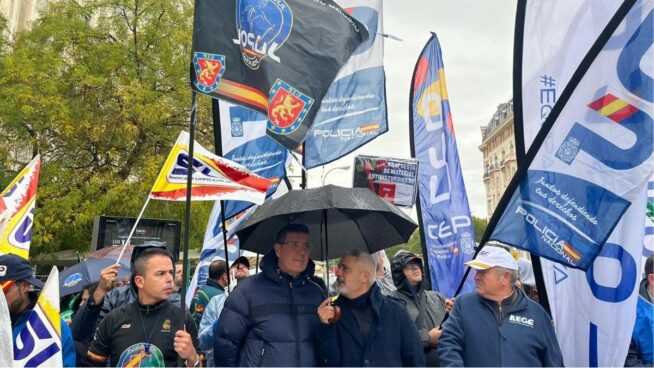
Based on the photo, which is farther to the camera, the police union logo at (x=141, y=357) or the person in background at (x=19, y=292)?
the police union logo at (x=141, y=357)

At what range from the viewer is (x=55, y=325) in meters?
2.57

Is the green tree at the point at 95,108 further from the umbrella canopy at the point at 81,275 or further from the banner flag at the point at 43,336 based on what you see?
the banner flag at the point at 43,336

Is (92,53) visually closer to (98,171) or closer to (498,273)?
(98,171)

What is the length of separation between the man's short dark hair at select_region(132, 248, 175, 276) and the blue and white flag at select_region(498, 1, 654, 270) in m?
2.21

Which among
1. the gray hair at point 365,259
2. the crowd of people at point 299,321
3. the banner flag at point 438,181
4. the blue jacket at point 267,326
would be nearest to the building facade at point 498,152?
the banner flag at point 438,181

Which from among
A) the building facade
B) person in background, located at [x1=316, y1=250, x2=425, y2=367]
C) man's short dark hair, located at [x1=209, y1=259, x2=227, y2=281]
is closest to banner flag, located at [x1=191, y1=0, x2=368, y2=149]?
person in background, located at [x1=316, y1=250, x2=425, y2=367]

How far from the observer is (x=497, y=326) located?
3.81 metres

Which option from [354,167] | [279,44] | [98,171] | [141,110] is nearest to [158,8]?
[141,110]

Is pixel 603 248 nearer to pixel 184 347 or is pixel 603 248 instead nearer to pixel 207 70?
pixel 184 347

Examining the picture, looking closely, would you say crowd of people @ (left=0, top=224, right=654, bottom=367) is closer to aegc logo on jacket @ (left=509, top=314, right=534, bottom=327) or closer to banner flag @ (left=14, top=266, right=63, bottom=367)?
aegc logo on jacket @ (left=509, top=314, right=534, bottom=327)

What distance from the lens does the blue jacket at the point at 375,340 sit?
3566 mm

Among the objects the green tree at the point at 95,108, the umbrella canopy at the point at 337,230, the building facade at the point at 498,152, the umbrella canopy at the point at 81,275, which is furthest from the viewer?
the building facade at the point at 498,152

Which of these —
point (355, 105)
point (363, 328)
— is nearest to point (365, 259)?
point (363, 328)

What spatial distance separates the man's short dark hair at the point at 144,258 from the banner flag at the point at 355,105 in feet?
10.5
